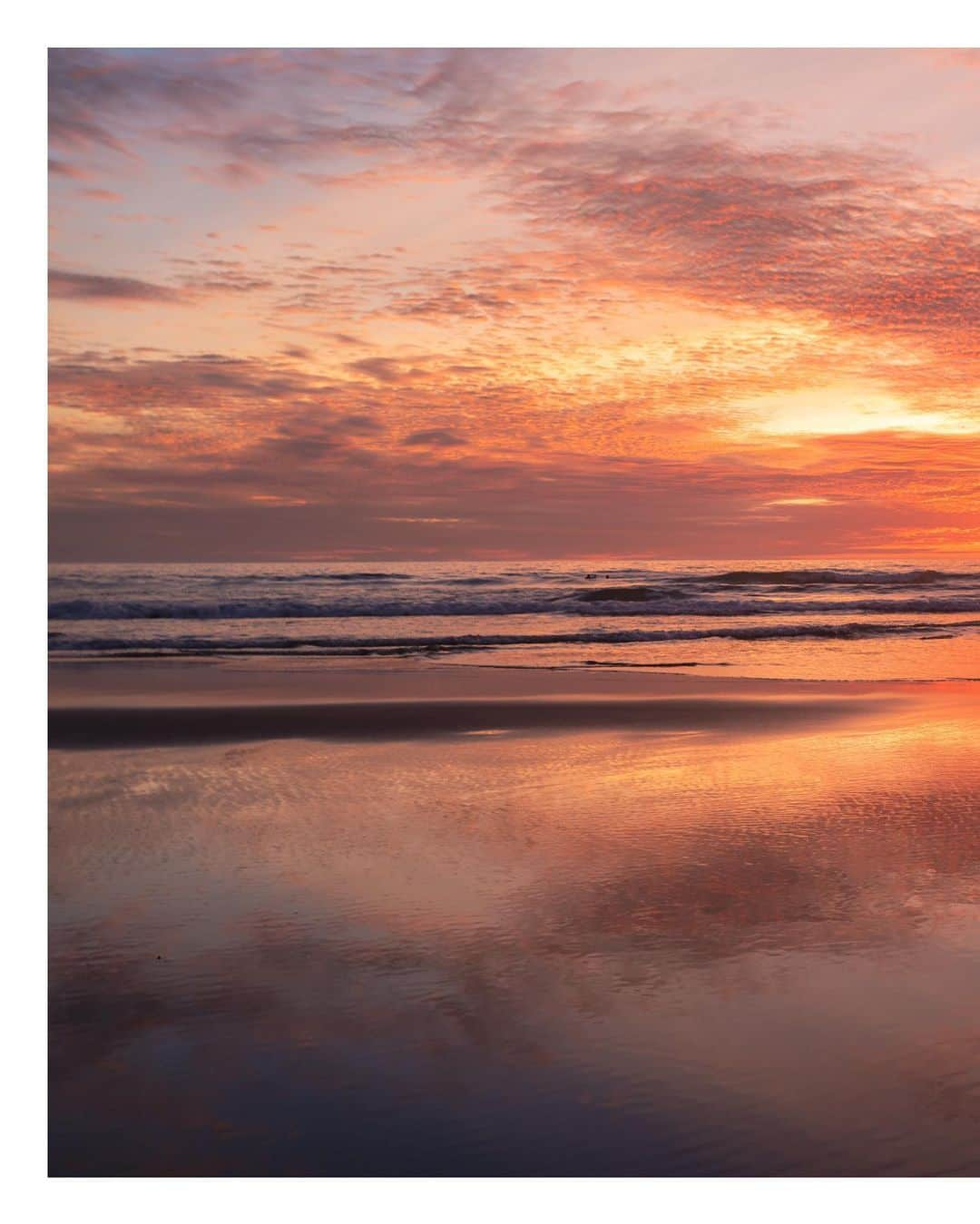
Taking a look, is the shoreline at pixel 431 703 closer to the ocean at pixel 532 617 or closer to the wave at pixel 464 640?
the ocean at pixel 532 617

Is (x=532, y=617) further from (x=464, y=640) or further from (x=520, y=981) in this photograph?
(x=520, y=981)

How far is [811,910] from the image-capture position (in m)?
4.37

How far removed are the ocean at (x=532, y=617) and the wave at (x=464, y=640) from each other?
0.05m

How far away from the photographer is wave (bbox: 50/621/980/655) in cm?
1580

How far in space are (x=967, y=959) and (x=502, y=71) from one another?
224 inches

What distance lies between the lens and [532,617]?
22.2 m

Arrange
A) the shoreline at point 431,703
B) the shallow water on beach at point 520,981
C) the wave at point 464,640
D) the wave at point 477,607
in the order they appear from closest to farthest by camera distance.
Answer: the shallow water on beach at point 520,981 < the shoreline at point 431,703 < the wave at point 464,640 < the wave at point 477,607

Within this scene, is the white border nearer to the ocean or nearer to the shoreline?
the shoreline

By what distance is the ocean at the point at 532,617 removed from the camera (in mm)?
14789
